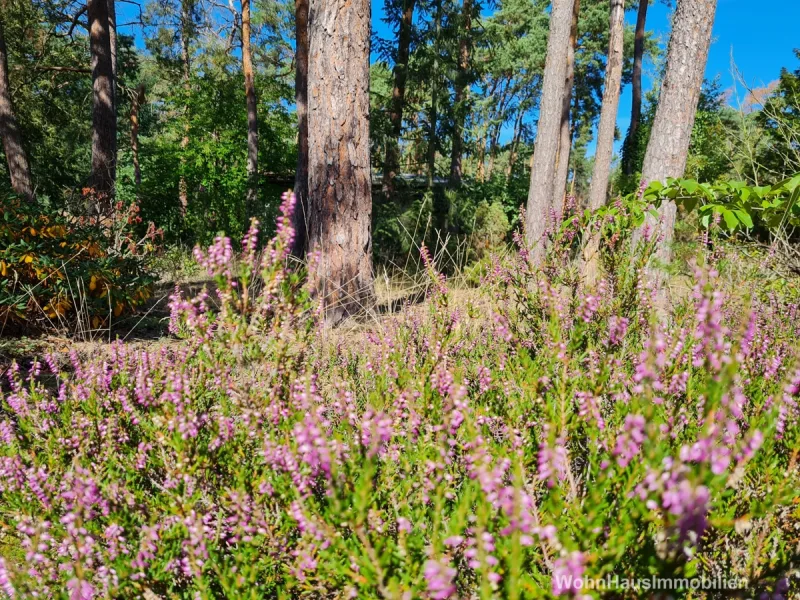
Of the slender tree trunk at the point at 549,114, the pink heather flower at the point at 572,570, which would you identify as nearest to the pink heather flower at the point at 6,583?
the pink heather flower at the point at 572,570

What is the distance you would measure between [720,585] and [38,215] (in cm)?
645

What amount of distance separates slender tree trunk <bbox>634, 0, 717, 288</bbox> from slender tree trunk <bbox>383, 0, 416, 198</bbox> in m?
8.75

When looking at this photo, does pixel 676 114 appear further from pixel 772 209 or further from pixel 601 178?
pixel 601 178

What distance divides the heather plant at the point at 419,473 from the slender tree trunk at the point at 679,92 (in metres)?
2.99

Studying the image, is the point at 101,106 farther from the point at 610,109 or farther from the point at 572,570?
the point at 610,109

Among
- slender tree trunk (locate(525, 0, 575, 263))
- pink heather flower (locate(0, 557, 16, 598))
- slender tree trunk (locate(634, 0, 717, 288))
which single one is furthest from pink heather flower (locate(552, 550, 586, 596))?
slender tree trunk (locate(525, 0, 575, 263))

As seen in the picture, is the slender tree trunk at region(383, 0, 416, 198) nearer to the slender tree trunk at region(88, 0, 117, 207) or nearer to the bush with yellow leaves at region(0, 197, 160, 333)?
the slender tree trunk at region(88, 0, 117, 207)

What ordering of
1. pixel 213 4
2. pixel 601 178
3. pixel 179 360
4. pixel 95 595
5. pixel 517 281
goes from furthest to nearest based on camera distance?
pixel 213 4 → pixel 601 178 → pixel 517 281 → pixel 179 360 → pixel 95 595

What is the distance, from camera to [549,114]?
8727 mm

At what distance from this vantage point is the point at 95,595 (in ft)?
4.61

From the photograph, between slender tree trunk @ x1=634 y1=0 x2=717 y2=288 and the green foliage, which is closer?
the green foliage

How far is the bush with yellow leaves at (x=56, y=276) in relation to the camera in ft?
15.7

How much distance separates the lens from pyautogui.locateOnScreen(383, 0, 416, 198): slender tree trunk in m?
13.0

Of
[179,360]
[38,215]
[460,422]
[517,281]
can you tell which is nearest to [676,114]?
[517,281]
